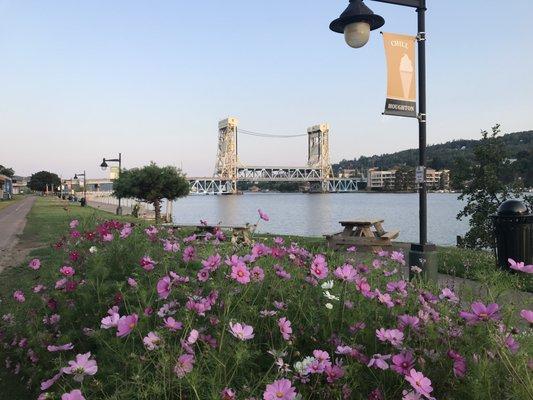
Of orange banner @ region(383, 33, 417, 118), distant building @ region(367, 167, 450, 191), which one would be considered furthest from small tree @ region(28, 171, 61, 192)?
orange banner @ region(383, 33, 417, 118)

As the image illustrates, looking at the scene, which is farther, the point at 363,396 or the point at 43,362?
the point at 43,362

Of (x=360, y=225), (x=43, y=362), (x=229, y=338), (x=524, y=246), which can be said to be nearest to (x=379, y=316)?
(x=229, y=338)

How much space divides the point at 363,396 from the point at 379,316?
59cm

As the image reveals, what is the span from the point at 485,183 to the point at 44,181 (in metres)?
157

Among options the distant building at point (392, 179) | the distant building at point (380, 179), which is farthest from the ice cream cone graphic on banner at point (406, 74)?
the distant building at point (380, 179)

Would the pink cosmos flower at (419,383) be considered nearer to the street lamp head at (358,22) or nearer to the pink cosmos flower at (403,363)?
the pink cosmos flower at (403,363)

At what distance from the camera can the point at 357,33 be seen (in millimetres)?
6148

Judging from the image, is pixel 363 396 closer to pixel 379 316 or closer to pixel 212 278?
pixel 379 316

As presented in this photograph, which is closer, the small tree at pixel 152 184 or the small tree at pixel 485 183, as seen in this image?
the small tree at pixel 485 183

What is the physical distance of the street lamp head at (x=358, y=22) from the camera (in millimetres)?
6055

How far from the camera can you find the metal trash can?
737 cm

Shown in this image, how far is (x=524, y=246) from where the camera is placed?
7375 mm

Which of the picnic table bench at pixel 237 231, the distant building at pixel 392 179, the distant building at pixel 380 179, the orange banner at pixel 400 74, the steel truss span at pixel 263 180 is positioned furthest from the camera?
the distant building at pixel 380 179

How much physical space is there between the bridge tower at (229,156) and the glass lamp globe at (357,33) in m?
108
